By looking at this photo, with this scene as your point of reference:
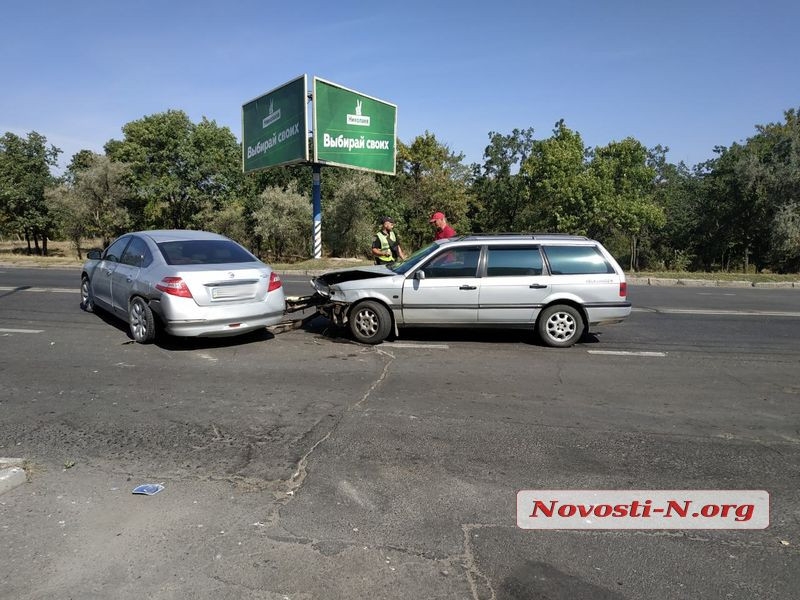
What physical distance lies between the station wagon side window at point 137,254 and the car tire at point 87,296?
196 centimetres

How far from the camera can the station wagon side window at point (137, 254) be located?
26.2ft

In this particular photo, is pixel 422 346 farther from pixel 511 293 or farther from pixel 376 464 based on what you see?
pixel 376 464

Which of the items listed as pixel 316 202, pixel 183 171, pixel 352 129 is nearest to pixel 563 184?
pixel 352 129

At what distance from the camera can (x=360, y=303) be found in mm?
8109

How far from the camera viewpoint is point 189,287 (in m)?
7.21

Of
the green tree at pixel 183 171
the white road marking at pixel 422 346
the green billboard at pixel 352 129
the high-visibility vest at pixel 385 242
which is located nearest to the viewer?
the white road marking at pixel 422 346

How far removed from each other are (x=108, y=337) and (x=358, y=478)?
6.12 metres

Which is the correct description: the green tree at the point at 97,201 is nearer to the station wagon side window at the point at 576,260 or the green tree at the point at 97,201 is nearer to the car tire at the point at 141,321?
the car tire at the point at 141,321

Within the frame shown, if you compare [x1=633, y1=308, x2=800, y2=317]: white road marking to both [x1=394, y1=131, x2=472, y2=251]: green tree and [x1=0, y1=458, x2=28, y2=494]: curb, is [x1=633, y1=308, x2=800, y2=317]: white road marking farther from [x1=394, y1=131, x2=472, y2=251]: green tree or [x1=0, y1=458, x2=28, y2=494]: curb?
[x1=394, y1=131, x2=472, y2=251]: green tree

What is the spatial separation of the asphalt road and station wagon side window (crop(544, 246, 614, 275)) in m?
1.16

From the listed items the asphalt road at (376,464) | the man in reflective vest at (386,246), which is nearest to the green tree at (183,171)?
the man in reflective vest at (386,246)

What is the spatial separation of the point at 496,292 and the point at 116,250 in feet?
20.3

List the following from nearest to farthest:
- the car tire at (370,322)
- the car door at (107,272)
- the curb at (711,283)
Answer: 1. the car tire at (370,322)
2. the car door at (107,272)
3. the curb at (711,283)

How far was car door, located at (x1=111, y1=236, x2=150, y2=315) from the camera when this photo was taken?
8.05m
